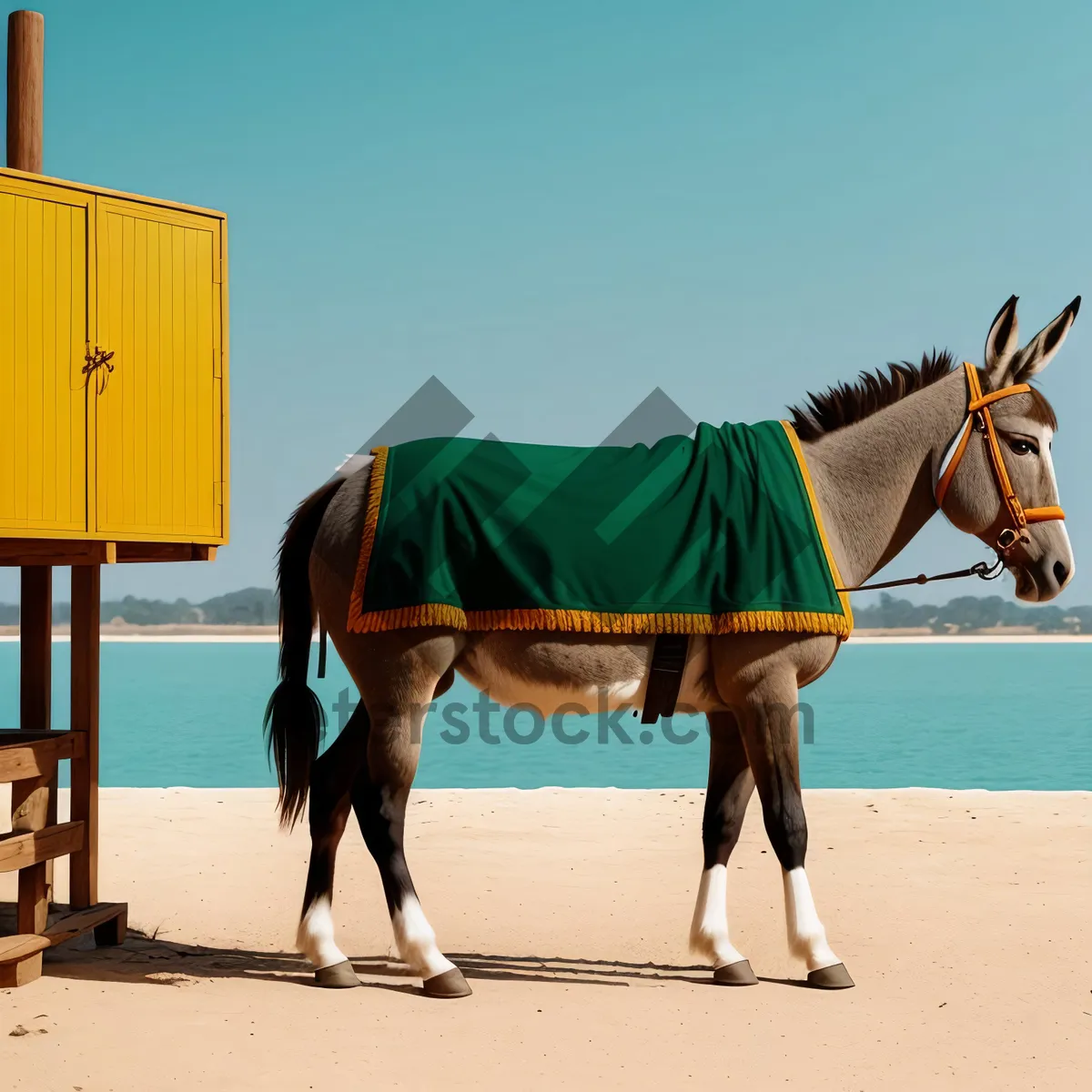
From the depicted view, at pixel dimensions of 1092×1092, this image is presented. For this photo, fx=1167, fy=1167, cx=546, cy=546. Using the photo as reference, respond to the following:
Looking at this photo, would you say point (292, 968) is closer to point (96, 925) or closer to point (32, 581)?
point (96, 925)

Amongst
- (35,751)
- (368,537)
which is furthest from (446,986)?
(35,751)

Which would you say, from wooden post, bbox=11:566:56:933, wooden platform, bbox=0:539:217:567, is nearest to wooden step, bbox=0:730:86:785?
wooden post, bbox=11:566:56:933

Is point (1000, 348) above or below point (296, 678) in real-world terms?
above

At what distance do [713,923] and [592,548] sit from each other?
172 centimetres

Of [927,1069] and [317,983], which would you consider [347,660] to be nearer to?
[317,983]

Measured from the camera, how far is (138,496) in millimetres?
4949

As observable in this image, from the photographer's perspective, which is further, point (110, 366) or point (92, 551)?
point (92, 551)

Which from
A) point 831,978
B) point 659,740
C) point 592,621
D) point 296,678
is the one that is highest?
point 592,621

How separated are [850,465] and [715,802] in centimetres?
163

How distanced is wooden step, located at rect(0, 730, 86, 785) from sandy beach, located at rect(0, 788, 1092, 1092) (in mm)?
858

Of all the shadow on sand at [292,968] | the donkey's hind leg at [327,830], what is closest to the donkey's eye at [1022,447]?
the shadow on sand at [292,968]

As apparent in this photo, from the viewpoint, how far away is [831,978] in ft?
15.8

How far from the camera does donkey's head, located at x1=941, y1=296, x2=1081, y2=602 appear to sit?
5.14m

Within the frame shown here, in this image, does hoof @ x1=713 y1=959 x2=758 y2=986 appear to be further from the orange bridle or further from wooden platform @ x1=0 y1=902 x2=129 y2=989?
wooden platform @ x1=0 y1=902 x2=129 y2=989
